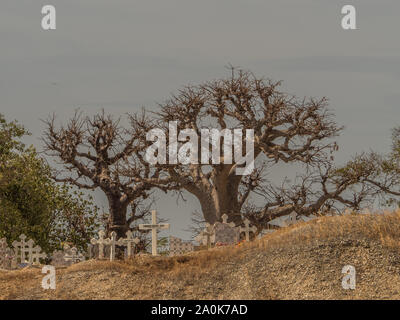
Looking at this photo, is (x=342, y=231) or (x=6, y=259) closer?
(x=342, y=231)

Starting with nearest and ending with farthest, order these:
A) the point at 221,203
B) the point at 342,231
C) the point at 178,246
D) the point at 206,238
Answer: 1. the point at 342,231
2. the point at 178,246
3. the point at 206,238
4. the point at 221,203

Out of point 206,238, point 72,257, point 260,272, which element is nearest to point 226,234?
point 206,238

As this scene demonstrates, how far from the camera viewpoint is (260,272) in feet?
67.1

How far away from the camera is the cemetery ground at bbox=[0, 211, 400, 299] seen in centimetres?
1944

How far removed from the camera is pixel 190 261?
21719mm

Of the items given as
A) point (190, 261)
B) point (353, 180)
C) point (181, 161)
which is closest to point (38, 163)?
point (181, 161)

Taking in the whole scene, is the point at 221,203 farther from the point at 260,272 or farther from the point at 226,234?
the point at 260,272

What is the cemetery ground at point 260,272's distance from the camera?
1944cm

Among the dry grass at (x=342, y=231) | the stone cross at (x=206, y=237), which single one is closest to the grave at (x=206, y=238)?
the stone cross at (x=206, y=237)

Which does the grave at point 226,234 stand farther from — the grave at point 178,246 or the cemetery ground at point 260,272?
the cemetery ground at point 260,272
